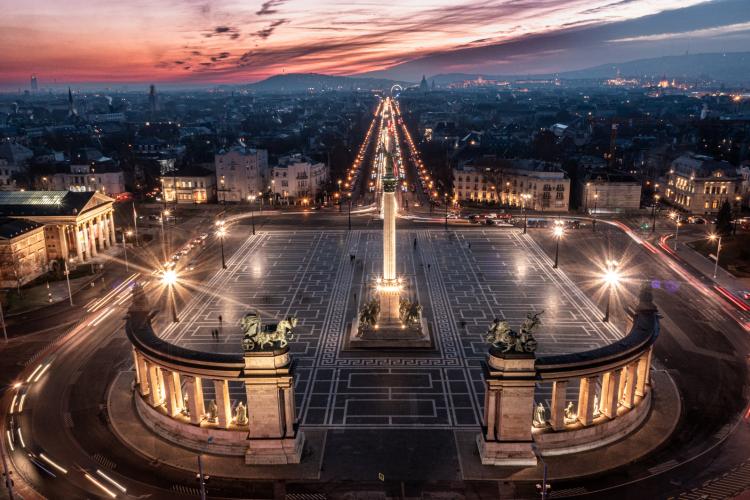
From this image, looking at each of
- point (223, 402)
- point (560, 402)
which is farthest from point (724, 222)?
point (223, 402)

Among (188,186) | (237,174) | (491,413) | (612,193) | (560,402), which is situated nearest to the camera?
(491,413)

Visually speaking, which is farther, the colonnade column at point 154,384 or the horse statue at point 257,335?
the colonnade column at point 154,384

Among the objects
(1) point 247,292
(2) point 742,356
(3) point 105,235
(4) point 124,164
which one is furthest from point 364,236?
(4) point 124,164

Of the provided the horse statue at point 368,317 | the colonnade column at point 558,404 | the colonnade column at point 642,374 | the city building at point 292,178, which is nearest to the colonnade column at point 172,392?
the horse statue at point 368,317

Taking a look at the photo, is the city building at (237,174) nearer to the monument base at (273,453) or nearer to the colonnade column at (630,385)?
the monument base at (273,453)

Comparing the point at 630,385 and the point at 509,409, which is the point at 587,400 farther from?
the point at 509,409

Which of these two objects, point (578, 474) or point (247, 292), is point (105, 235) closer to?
point (247, 292)

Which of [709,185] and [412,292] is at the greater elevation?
[709,185]
